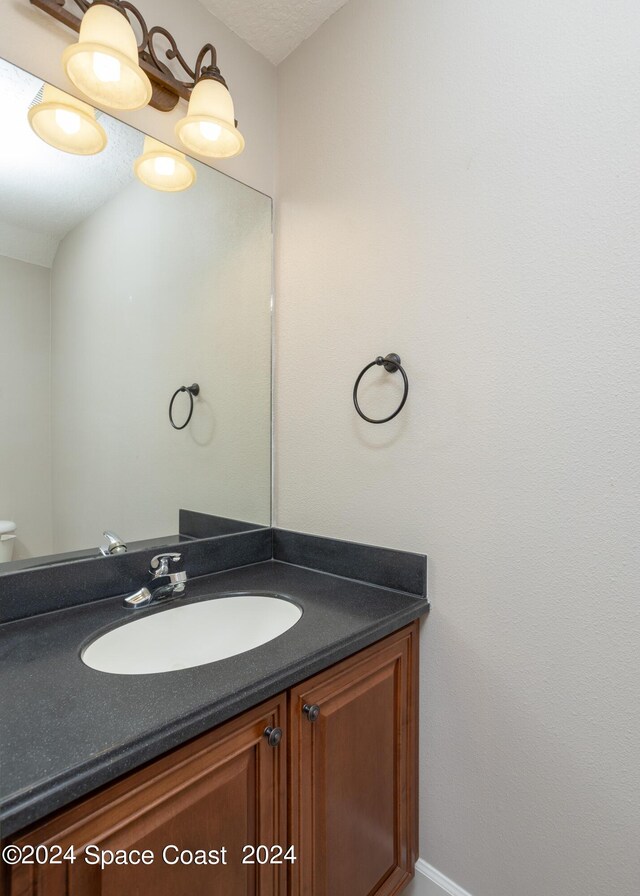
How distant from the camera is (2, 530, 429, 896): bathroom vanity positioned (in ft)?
1.94

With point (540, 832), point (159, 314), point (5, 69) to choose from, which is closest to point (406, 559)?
point (540, 832)

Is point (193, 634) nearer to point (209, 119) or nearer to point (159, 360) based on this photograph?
point (159, 360)

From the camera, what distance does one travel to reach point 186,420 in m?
1.45

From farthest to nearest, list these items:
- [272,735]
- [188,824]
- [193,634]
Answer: [193,634] → [272,735] → [188,824]

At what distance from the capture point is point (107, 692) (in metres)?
0.75

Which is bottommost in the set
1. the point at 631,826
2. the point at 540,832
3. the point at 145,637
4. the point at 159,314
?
the point at 540,832

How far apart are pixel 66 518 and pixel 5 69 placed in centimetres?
103

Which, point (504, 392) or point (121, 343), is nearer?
point (504, 392)

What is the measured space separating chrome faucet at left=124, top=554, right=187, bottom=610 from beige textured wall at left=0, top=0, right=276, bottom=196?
118cm

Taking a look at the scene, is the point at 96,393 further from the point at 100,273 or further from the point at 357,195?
the point at 357,195

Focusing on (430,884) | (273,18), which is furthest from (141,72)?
(430,884)

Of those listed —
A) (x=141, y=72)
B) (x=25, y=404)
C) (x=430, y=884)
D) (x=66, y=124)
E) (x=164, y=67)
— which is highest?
(x=164, y=67)

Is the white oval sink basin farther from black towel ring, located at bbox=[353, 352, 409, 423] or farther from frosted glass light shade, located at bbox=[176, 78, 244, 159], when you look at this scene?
frosted glass light shade, located at bbox=[176, 78, 244, 159]

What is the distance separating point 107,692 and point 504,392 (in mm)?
987
